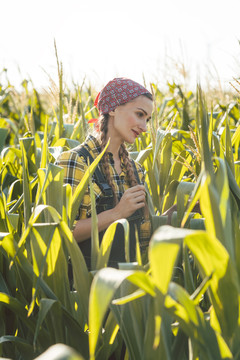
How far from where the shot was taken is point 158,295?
0.85 meters

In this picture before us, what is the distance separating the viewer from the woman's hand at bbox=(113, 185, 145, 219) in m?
1.69

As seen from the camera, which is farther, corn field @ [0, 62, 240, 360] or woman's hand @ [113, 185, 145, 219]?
woman's hand @ [113, 185, 145, 219]

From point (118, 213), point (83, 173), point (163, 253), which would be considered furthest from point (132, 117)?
point (163, 253)

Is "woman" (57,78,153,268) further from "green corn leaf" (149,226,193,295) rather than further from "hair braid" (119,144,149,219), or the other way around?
"green corn leaf" (149,226,193,295)

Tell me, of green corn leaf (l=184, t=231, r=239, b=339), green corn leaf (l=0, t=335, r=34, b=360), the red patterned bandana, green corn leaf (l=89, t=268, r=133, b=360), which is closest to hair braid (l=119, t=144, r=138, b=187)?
the red patterned bandana

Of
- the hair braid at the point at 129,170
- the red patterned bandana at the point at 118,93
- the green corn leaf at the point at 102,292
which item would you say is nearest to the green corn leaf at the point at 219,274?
the green corn leaf at the point at 102,292

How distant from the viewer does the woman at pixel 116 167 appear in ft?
5.64

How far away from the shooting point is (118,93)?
6.34 feet

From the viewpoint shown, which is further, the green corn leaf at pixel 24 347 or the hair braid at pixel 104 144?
the hair braid at pixel 104 144

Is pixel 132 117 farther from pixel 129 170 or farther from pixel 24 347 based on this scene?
pixel 24 347

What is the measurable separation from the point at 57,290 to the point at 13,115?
4.20m

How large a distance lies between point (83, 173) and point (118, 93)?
366mm

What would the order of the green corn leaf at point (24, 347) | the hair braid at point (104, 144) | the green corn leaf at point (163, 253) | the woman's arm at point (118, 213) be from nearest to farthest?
the green corn leaf at point (163, 253)
the green corn leaf at point (24, 347)
the woman's arm at point (118, 213)
the hair braid at point (104, 144)

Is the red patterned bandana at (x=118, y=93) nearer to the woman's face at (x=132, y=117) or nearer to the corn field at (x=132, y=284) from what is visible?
the woman's face at (x=132, y=117)
